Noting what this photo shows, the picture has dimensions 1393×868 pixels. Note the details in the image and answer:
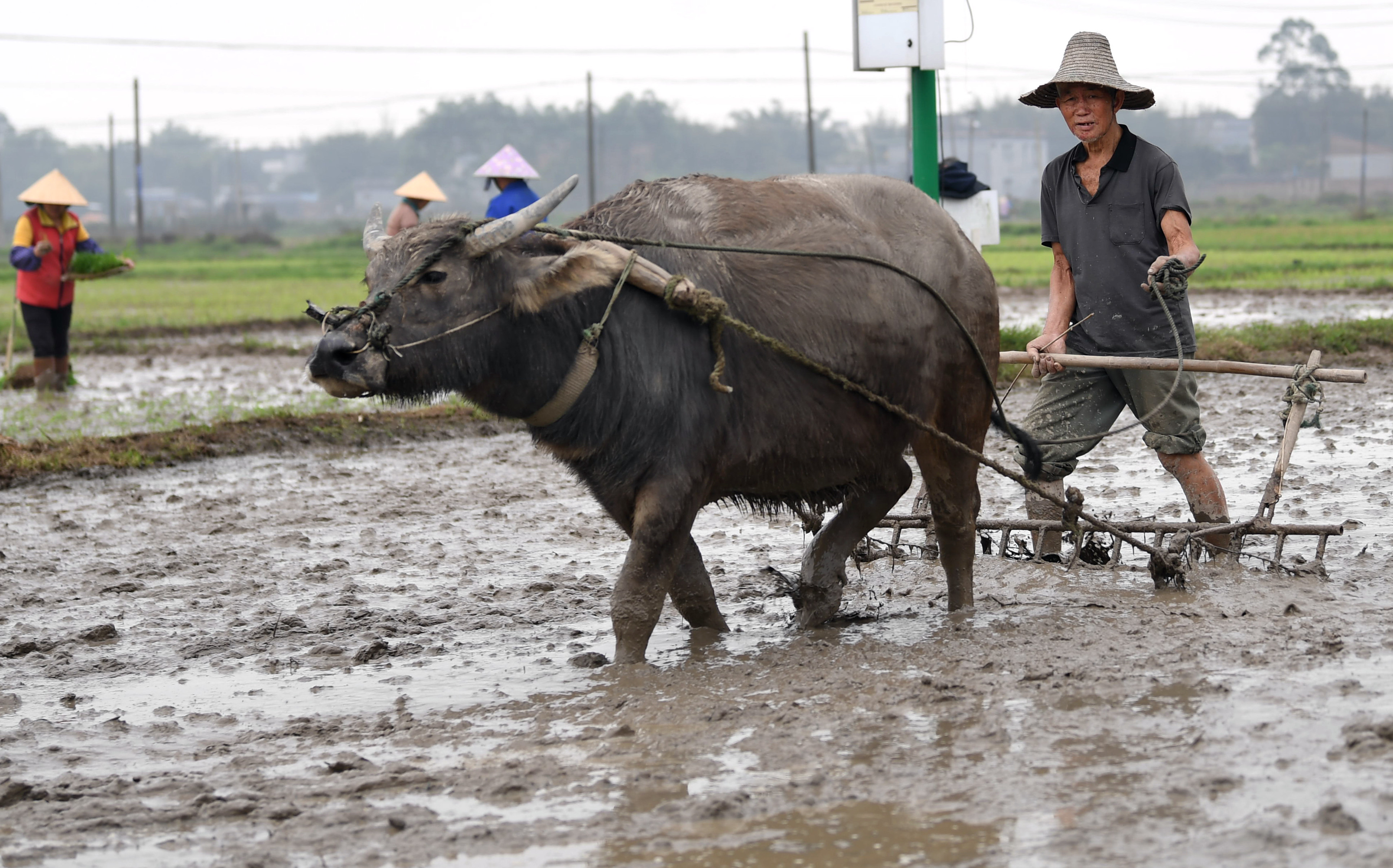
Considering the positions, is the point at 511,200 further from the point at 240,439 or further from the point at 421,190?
the point at 240,439

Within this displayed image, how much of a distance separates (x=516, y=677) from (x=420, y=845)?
4.23 ft

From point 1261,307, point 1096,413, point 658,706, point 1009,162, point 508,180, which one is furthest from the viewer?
point 1009,162

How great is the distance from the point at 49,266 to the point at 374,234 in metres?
7.74

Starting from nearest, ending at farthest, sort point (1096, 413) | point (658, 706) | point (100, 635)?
point (658, 706) → point (100, 635) → point (1096, 413)

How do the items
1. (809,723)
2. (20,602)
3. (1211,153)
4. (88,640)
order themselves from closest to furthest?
(809,723), (88,640), (20,602), (1211,153)

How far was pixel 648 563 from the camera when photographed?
12.7 feet

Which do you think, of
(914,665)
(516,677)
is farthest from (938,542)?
(516,677)

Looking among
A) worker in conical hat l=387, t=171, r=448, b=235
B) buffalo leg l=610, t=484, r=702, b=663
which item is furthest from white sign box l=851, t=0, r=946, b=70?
worker in conical hat l=387, t=171, r=448, b=235

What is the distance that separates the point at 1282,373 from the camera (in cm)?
467

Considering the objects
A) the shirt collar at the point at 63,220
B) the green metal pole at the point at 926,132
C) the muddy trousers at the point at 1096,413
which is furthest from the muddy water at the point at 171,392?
the muddy trousers at the point at 1096,413

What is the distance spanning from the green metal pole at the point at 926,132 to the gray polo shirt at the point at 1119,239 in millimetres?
1701

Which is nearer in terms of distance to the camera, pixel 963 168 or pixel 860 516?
pixel 860 516

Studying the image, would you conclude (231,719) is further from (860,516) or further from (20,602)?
(860,516)

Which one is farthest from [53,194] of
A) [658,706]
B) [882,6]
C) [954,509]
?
[658,706]
